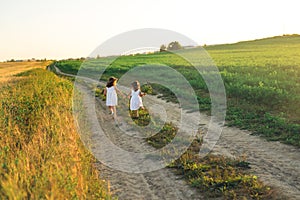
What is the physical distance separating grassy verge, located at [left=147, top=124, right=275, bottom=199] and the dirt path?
0.21m

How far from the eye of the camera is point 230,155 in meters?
8.58

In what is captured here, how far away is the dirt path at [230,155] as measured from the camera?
21.5ft

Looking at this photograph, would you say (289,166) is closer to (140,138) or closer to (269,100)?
(140,138)

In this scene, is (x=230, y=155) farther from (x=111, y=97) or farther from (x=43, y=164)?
(x=111, y=97)

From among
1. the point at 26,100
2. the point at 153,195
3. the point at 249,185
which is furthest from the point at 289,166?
the point at 26,100

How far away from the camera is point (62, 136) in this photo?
816 centimetres

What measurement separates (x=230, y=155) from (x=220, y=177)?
1693 millimetres

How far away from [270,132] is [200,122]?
8.78 feet

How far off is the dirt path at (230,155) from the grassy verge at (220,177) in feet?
0.68

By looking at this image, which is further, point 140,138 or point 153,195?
point 140,138

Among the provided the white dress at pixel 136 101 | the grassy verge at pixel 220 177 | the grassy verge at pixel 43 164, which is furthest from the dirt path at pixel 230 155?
the white dress at pixel 136 101

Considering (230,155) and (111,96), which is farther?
(111,96)

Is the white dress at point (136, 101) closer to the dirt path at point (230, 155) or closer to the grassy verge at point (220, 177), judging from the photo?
the dirt path at point (230, 155)

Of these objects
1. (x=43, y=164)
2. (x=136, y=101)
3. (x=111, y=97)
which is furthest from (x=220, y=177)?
(x=111, y=97)
